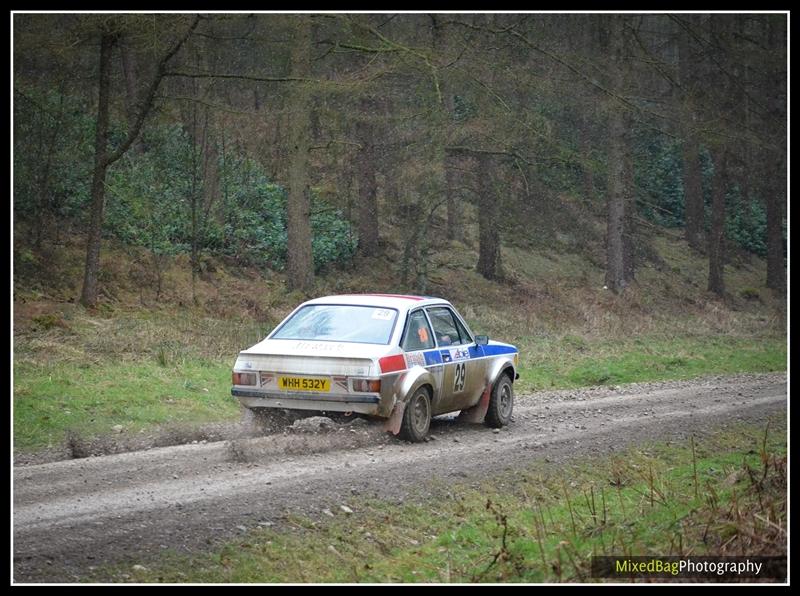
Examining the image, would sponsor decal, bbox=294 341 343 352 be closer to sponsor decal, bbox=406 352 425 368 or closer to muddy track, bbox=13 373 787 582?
sponsor decal, bbox=406 352 425 368

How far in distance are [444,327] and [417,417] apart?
160 cm

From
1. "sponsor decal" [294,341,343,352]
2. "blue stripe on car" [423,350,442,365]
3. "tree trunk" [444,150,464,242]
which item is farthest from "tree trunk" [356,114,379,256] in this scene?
"sponsor decal" [294,341,343,352]

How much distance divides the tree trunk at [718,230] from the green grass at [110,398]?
88.6 ft

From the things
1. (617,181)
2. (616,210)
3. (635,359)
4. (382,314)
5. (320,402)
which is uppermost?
(617,181)

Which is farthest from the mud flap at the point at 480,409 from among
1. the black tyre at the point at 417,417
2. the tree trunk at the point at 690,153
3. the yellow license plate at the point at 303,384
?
the tree trunk at the point at 690,153

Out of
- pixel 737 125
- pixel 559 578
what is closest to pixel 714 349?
pixel 737 125

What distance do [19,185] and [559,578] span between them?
725 inches

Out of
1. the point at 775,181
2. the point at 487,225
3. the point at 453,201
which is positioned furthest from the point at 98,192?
the point at 775,181

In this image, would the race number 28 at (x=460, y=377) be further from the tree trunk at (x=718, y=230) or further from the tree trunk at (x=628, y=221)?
the tree trunk at (x=718, y=230)

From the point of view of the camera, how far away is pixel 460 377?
1270cm

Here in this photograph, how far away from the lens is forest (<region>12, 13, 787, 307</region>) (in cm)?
2131

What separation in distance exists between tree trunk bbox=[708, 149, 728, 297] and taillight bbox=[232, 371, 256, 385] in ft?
99.6

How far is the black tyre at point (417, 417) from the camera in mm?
11484

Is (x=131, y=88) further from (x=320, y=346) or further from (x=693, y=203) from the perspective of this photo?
(x=693, y=203)
